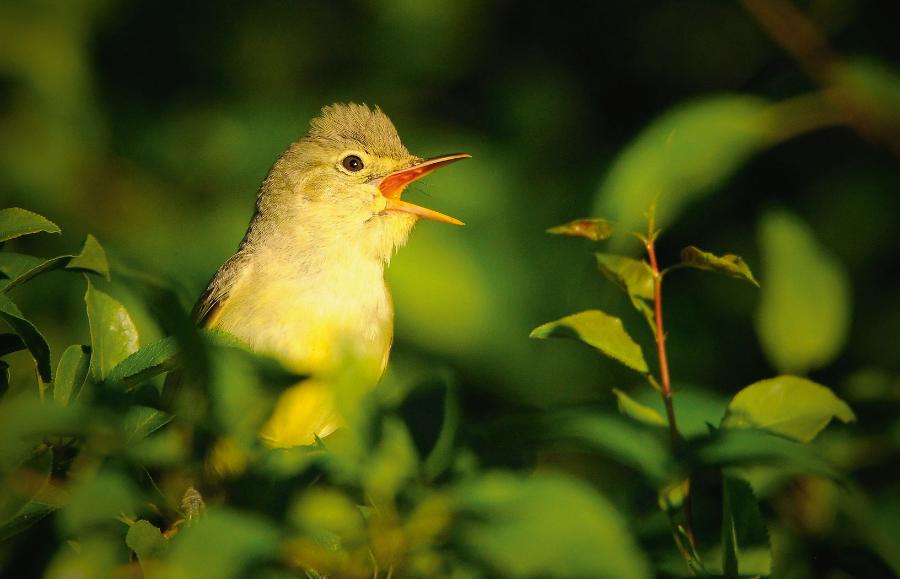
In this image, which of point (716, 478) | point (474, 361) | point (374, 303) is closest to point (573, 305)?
point (474, 361)

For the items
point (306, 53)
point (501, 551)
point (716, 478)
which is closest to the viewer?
point (501, 551)

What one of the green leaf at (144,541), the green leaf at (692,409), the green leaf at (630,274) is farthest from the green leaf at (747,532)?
the green leaf at (144,541)

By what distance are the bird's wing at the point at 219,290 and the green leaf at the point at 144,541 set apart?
1.73m

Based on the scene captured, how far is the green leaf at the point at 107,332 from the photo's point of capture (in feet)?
5.16

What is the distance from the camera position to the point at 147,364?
1.34m

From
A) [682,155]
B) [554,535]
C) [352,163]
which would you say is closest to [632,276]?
[682,155]

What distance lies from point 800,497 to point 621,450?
78 cm

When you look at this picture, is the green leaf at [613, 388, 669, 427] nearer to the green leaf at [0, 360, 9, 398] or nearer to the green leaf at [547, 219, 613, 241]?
the green leaf at [547, 219, 613, 241]

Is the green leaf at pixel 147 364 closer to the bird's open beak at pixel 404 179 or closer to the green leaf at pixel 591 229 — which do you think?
the green leaf at pixel 591 229

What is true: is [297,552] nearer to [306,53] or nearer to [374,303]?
[374,303]


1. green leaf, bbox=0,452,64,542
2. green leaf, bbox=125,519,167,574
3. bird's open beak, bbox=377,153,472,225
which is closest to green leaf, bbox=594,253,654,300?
green leaf, bbox=125,519,167,574

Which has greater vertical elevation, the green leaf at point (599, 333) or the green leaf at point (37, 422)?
the green leaf at point (599, 333)

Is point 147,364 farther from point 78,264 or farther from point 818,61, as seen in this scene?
point 818,61

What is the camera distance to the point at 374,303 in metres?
3.11
